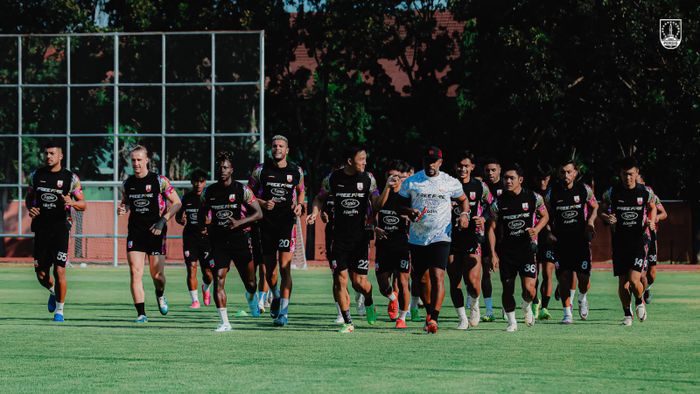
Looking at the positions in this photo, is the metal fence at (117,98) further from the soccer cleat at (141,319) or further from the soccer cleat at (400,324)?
the soccer cleat at (400,324)

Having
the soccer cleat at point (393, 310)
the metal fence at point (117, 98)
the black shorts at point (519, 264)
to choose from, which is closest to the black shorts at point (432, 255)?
the black shorts at point (519, 264)

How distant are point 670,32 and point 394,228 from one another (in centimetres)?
2770

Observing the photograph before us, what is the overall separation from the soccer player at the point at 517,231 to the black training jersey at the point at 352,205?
1554mm

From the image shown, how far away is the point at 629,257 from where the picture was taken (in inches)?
650

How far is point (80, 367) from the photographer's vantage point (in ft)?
36.8

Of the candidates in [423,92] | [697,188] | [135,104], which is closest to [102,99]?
[135,104]

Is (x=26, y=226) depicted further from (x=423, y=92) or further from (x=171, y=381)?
(x=171, y=381)

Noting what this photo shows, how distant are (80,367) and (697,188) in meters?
37.0

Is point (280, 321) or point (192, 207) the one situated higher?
point (192, 207)

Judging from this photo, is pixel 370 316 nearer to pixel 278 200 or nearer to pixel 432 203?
pixel 278 200

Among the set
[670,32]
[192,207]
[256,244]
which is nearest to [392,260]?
[256,244]

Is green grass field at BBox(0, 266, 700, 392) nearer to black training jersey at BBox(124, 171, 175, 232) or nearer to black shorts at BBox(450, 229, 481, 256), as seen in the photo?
black shorts at BBox(450, 229, 481, 256)

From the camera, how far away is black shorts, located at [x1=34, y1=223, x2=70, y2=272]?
17078 millimetres

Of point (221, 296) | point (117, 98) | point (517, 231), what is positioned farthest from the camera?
point (117, 98)
